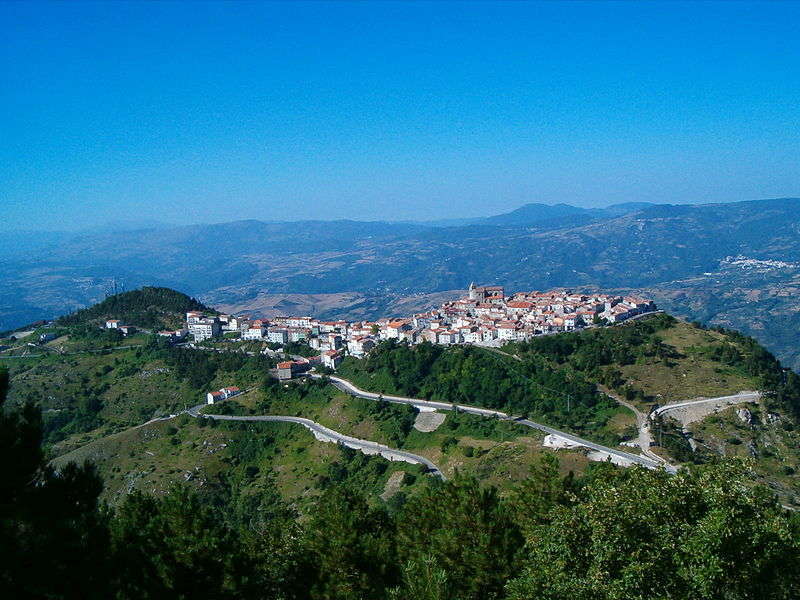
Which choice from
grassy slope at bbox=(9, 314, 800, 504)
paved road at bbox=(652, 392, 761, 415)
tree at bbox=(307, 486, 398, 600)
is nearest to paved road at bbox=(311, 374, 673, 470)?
grassy slope at bbox=(9, 314, 800, 504)

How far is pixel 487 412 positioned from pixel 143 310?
59.7 meters

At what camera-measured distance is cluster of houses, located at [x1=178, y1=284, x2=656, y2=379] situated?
6688cm

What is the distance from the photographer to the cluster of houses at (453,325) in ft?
219

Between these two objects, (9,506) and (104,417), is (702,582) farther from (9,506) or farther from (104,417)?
(104,417)

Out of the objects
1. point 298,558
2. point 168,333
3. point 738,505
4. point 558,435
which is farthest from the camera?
point 168,333

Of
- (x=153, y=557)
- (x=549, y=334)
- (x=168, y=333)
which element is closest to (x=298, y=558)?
(x=153, y=557)

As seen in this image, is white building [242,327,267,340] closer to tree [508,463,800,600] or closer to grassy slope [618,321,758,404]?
grassy slope [618,321,758,404]

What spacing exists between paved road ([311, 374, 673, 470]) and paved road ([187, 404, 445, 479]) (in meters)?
5.51

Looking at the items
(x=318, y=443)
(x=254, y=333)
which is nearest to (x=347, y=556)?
(x=318, y=443)

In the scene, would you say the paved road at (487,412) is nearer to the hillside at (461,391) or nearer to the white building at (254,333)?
the hillside at (461,391)

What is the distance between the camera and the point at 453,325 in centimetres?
7300

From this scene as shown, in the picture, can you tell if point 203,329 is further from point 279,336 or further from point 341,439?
point 341,439

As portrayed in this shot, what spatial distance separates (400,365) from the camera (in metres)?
59.5

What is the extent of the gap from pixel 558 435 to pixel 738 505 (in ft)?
108
